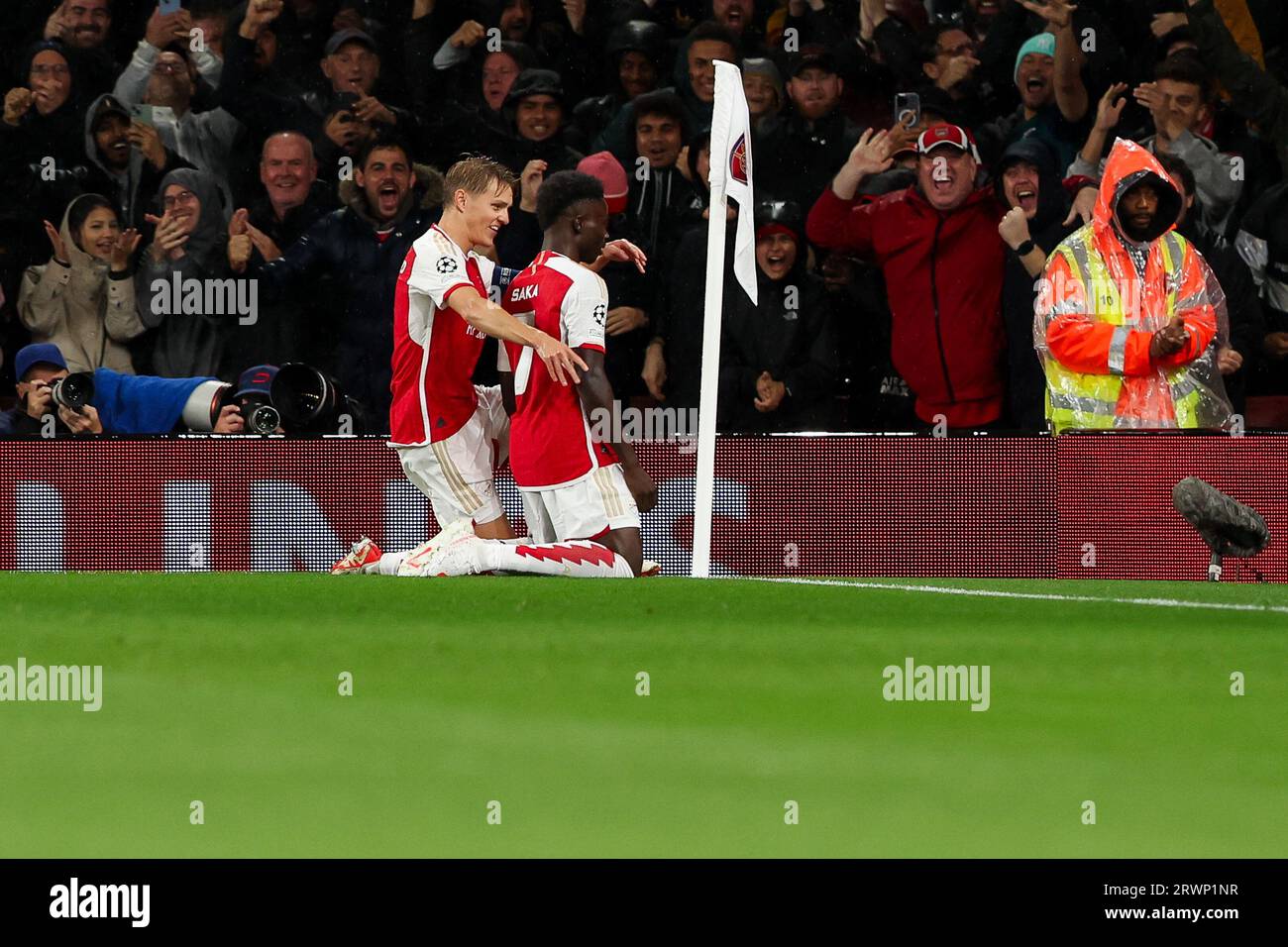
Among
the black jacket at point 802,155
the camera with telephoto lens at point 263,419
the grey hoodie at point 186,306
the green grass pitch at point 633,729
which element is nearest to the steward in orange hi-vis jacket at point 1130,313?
the black jacket at point 802,155

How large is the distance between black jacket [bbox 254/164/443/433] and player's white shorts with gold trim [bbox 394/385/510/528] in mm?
3021

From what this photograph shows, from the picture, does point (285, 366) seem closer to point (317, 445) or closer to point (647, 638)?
point (317, 445)

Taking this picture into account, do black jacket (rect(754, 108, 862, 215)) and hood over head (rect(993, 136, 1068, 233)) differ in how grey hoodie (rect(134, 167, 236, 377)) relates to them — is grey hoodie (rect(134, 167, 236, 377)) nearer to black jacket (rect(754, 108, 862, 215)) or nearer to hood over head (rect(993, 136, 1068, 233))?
black jacket (rect(754, 108, 862, 215))

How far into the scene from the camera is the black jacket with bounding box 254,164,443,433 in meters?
A: 11.3

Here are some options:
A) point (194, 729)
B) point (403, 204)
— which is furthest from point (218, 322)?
point (194, 729)

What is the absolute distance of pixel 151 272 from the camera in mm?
11586

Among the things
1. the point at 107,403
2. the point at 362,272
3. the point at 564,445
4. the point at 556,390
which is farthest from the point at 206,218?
the point at 564,445

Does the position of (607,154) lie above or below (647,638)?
above

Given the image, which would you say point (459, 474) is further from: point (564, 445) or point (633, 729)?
Answer: point (633, 729)

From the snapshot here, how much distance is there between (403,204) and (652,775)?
7551 mm

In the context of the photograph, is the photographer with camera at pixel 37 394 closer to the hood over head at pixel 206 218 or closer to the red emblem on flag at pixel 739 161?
the hood over head at pixel 206 218

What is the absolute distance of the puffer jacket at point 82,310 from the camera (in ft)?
38.1

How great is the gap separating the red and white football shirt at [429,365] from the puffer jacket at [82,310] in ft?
12.7

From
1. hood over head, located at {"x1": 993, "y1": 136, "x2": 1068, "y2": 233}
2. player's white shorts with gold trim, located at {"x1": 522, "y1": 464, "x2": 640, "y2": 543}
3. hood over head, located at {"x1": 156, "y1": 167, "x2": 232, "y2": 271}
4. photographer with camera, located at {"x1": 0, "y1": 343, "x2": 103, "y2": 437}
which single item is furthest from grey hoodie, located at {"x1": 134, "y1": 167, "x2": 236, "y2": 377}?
hood over head, located at {"x1": 993, "y1": 136, "x2": 1068, "y2": 233}
